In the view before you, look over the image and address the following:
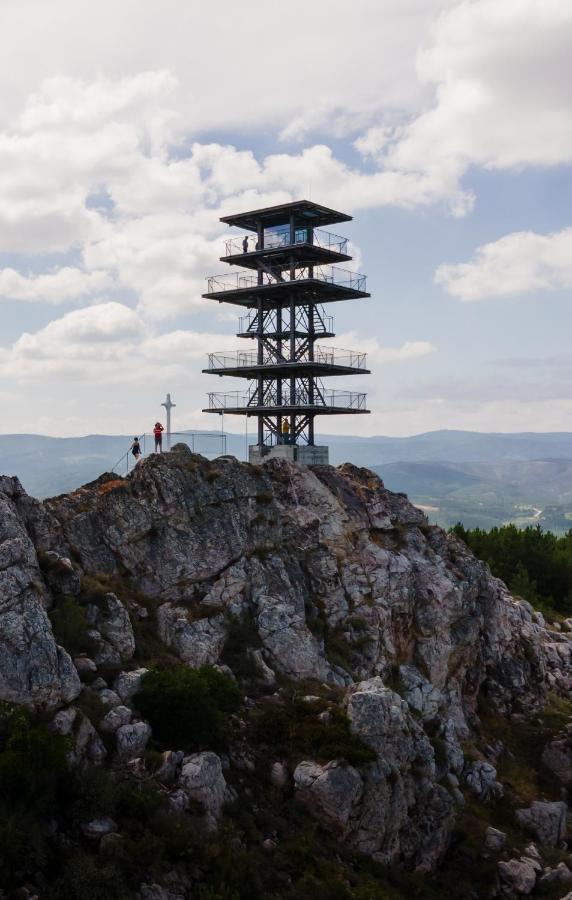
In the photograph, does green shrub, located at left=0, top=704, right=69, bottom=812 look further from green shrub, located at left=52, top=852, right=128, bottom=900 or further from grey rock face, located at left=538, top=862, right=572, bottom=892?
grey rock face, located at left=538, top=862, right=572, bottom=892

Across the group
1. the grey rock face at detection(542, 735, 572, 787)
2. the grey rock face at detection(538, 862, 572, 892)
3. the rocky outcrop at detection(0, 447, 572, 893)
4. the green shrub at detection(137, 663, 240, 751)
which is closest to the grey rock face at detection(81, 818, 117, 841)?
the rocky outcrop at detection(0, 447, 572, 893)

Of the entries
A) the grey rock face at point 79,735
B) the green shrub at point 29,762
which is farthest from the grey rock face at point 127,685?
the green shrub at point 29,762

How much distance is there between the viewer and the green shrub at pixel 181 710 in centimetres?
3191

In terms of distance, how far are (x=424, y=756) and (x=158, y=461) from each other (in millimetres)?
21030

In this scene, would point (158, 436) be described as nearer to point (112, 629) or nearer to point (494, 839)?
point (112, 629)

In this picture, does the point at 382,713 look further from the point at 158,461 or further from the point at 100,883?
the point at 158,461

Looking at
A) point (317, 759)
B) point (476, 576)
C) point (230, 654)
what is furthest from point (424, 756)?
point (476, 576)

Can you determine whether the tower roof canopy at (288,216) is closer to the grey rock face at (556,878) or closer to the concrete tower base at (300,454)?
the concrete tower base at (300,454)

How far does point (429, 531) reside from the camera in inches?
2314

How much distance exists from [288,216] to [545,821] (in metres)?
42.3

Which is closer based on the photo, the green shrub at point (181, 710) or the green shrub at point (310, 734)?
the green shrub at point (181, 710)

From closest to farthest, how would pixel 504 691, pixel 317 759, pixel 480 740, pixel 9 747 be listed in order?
pixel 9 747, pixel 317 759, pixel 480 740, pixel 504 691

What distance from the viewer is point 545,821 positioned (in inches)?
1662

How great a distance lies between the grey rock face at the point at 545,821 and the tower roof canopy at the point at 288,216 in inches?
1586
